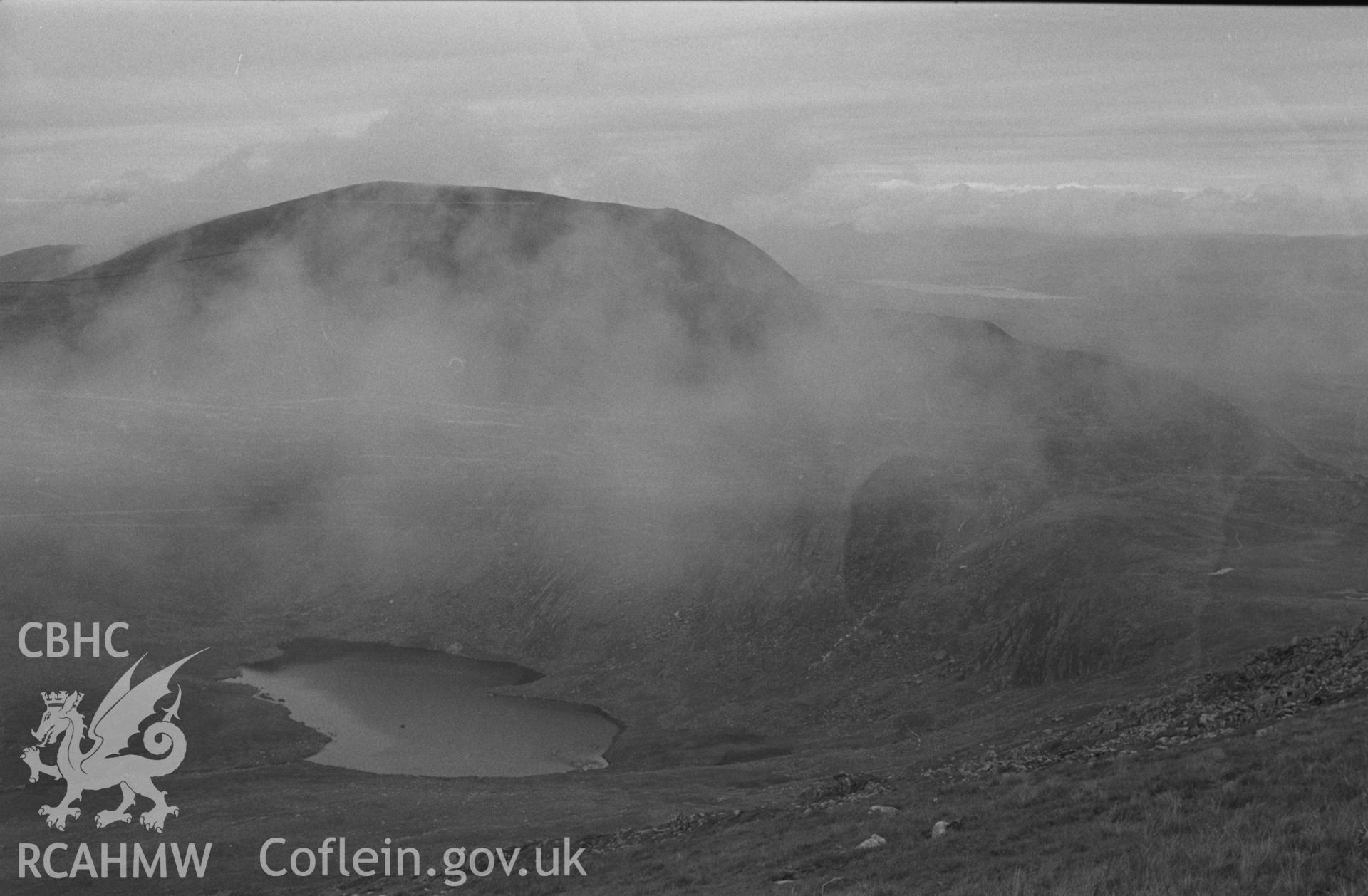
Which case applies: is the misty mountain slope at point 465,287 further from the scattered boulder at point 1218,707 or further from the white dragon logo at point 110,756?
the scattered boulder at point 1218,707

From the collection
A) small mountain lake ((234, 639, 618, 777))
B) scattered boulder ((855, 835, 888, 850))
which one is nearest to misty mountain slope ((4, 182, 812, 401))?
small mountain lake ((234, 639, 618, 777))

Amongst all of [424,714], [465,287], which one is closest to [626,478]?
[424,714]

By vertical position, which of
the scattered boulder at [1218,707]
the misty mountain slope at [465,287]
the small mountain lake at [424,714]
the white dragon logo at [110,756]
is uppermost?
the misty mountain slope at [465,287]

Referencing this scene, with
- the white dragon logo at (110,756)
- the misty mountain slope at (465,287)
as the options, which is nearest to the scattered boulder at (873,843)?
the white dragon logo at (110,756)

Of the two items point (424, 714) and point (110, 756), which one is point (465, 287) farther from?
point (110, 756)

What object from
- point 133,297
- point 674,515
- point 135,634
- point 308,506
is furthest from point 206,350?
point 674,515

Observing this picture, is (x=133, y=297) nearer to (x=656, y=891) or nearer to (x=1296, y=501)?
(x=1296, y=501)

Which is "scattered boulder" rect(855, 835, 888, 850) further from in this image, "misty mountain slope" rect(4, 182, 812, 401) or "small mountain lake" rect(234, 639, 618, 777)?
"misty mountain slope" rect(4, 182, 812, 401)
